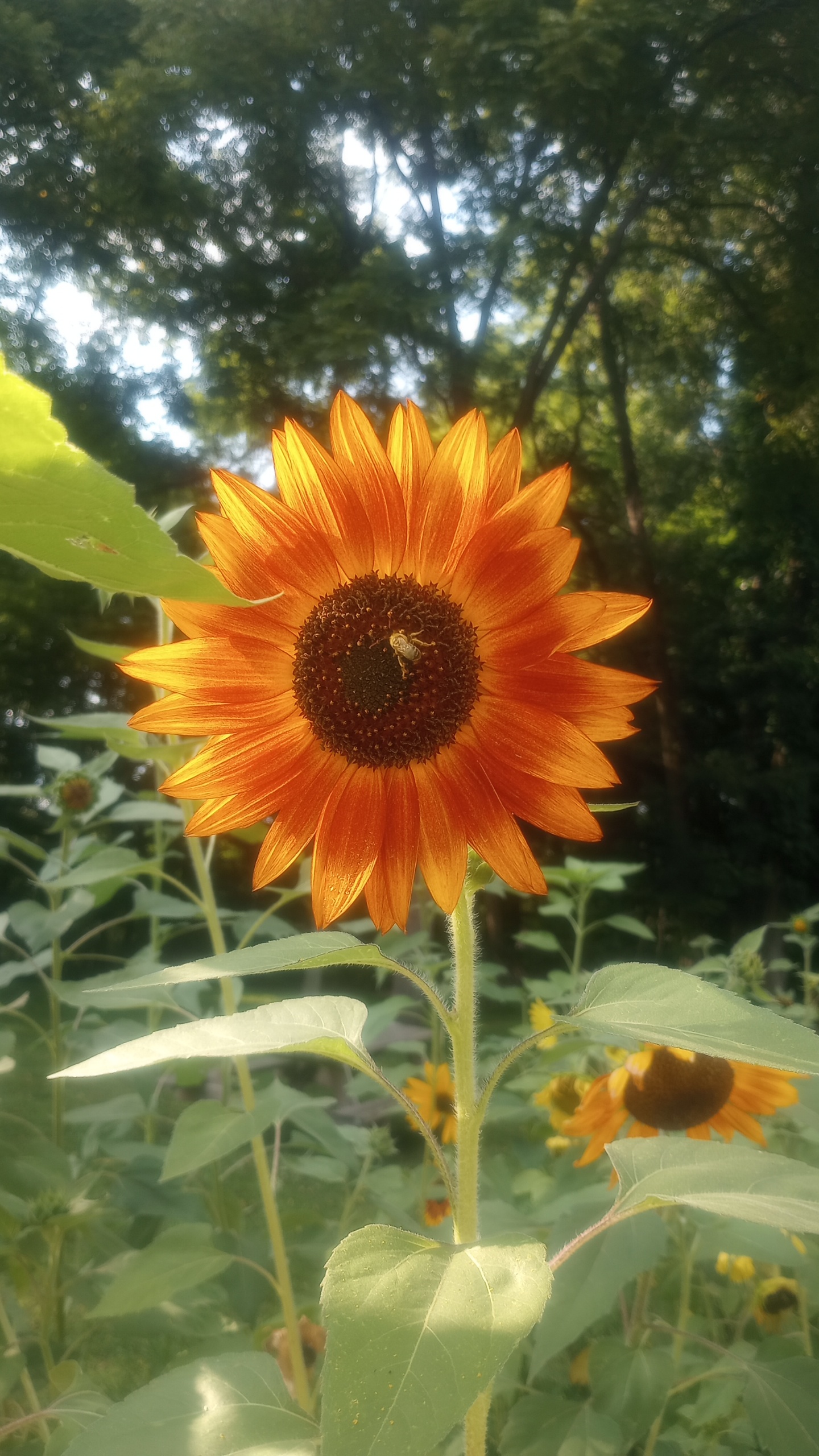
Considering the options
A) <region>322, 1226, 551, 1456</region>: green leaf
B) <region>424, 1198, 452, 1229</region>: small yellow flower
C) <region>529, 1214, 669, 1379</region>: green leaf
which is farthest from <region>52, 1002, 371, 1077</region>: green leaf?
<region>424, 1198, 452, 1229</region>: small yellow flower

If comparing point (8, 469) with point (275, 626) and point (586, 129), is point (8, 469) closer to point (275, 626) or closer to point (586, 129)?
point (275, 626)

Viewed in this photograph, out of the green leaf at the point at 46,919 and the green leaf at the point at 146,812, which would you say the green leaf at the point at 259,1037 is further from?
the green leaf at the point at 46,919

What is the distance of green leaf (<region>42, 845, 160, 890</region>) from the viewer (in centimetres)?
105

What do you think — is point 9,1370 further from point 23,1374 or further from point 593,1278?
point 593,1278

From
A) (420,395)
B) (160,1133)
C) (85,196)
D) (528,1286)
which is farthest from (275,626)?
(85,196)

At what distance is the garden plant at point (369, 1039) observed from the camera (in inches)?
16.6

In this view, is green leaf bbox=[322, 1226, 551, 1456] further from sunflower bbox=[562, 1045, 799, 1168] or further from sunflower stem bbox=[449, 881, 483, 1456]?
sunflower bbox=[562, 1045, 799, 1168]

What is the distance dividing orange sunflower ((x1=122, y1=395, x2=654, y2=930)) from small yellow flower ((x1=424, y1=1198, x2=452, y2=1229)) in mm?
1244

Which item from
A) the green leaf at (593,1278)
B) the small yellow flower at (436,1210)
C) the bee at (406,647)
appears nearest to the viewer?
the bee at (406,647)

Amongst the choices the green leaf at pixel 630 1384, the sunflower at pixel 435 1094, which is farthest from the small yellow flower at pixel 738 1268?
the sunflower at pixel 435 1094

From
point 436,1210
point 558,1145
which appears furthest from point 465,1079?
point 436,1210

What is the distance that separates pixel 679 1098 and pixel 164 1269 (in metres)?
0.59

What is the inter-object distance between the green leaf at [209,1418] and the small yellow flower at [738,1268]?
827 millimetres

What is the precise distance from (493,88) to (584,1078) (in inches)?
274
